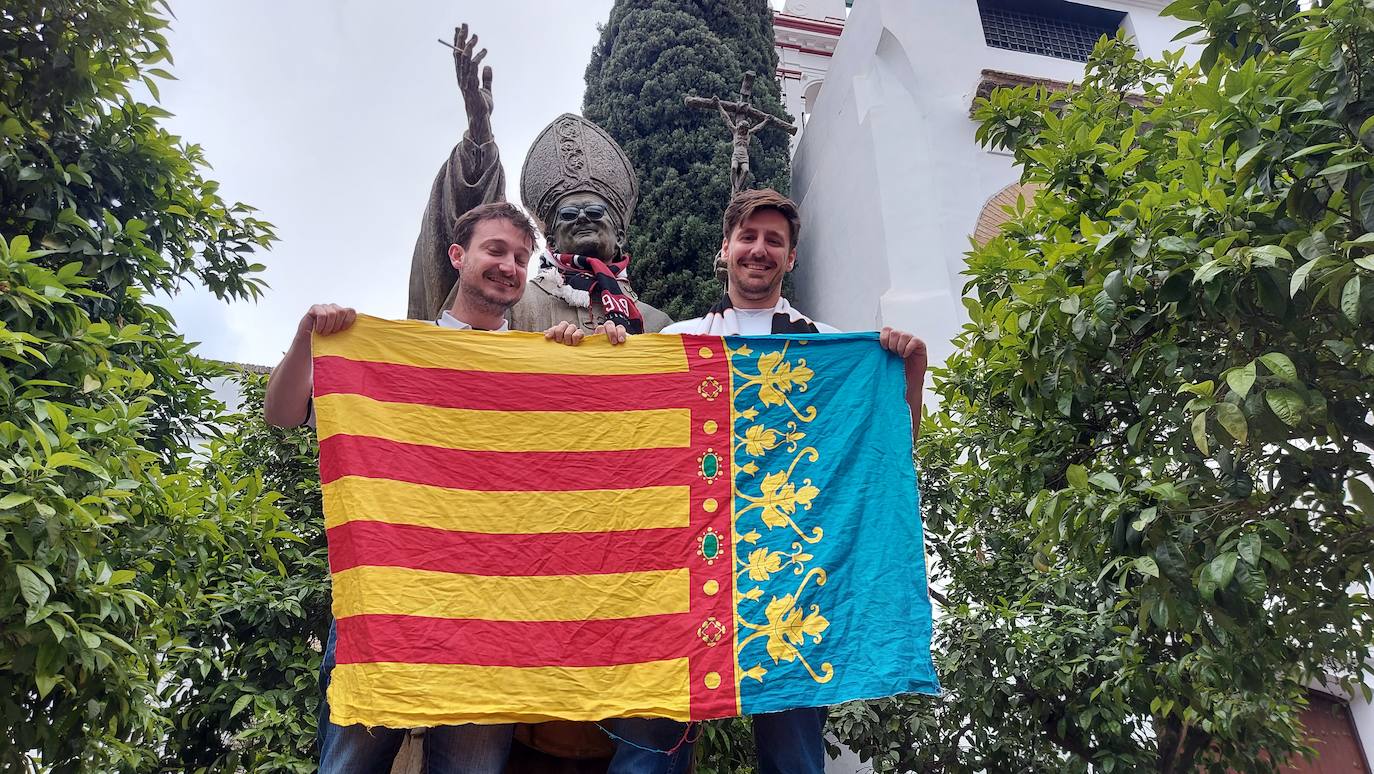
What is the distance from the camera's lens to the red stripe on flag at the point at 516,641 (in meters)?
2.22

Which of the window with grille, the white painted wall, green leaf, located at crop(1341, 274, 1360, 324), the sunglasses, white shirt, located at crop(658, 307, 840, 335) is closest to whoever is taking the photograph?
green leaf, located at crop(1341, 274, 1360, 324)

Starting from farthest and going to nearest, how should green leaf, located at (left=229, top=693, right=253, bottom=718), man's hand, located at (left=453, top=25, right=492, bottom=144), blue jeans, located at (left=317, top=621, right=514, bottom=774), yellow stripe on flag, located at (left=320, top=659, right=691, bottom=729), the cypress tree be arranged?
1. the cypress tree
2. green leaf, located at (left=229, top=693, right=253, bottom=718)
3. man's hand, located at (left=453, top=25, right=492, bottom=144)
4. blue jeans, located at (left=317, top=621, right=514, bottom=774)
5. yellow stripe on flag, located at (left=320, top=659, right=691, bottom=729)

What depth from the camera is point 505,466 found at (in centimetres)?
256

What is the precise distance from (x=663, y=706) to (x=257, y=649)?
2953 mm

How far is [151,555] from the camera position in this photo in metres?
2.87

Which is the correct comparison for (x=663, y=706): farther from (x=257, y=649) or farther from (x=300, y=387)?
(x=257, y=649)

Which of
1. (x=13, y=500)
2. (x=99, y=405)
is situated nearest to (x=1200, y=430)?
(x=13, y=500)

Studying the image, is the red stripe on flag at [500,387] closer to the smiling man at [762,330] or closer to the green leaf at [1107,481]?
the smiling man at [762,330]

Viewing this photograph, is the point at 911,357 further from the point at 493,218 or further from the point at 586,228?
the point at 586,228

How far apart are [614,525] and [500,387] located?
0.56 meters

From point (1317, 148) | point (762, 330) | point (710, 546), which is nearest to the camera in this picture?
point (1317, 148)

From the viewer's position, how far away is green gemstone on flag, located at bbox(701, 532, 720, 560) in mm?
2543

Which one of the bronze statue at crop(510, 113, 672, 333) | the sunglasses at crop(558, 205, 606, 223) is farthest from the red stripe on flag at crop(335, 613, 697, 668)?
the sunglasses at crop(558, 205, 606, 223)

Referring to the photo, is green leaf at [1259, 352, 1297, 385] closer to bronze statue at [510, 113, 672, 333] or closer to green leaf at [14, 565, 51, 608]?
bronze statue at [510, 113, 672, 333]
